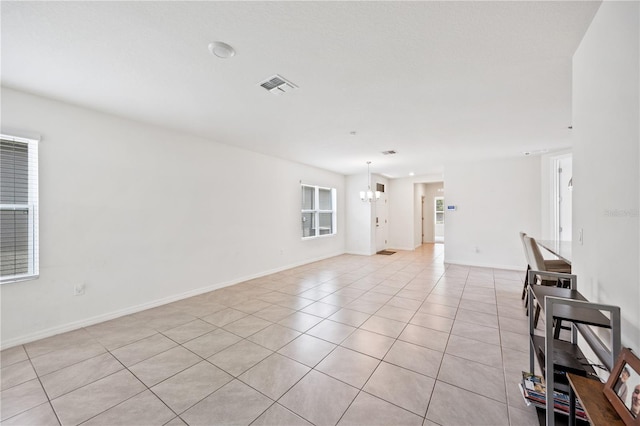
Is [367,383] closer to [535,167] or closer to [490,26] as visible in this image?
[490,26]

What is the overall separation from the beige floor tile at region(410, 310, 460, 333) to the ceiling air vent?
3020 millimetres

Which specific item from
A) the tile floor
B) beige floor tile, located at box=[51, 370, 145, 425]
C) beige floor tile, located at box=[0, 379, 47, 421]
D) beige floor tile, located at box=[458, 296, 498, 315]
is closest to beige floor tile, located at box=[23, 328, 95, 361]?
the tile floor

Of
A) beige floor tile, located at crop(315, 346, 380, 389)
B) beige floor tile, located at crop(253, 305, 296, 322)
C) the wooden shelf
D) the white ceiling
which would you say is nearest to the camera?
the wooden shelf

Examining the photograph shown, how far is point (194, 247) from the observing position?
13.3 feet

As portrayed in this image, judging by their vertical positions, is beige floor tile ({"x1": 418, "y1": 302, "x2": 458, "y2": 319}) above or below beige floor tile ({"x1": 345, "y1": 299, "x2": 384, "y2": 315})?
above

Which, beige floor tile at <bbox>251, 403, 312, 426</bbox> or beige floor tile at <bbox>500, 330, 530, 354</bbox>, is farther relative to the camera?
beige floor tile at <bbox>500, 330, 530, 354</bbox>

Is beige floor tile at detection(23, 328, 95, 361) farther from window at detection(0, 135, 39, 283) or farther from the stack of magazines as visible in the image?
the stack of magazines

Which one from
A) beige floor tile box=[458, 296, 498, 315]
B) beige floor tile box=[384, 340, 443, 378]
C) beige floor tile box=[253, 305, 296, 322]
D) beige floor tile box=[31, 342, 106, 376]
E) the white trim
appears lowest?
beige floor tile box=[31, 342, 106, 376]

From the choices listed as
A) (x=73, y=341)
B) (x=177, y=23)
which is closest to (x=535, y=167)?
(x=177, y=23)

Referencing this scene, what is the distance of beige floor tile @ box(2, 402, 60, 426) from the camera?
1.60 m

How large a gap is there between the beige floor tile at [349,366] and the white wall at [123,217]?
2.79 metres

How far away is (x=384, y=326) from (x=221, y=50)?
318 centimetres

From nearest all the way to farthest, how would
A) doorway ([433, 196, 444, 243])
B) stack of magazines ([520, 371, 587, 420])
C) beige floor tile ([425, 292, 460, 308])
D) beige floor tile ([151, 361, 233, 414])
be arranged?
1. stack of magazines ([520, 371, 587, 420])
2. beige floor tile ([151, 361, 233, 414])
3. beige floor tile ([425, 292, 460, 308])
4. doorway ([433, 196, 444, 243])

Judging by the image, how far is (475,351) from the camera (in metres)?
2.37
